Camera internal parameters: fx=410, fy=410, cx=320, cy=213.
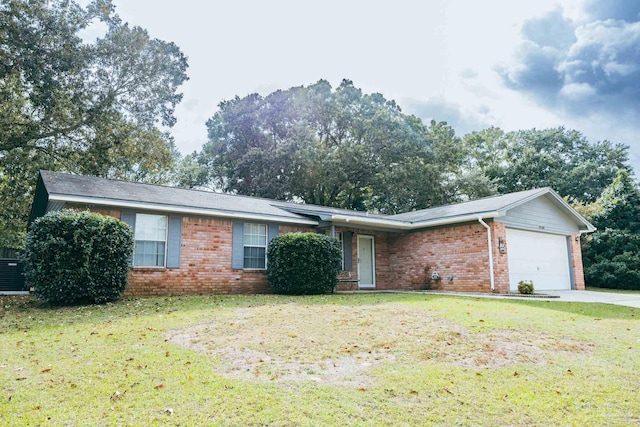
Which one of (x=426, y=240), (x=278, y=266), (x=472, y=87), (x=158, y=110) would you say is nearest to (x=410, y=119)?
(x=472, y=87)

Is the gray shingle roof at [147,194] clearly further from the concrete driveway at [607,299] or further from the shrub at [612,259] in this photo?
the shrub at [612,259]

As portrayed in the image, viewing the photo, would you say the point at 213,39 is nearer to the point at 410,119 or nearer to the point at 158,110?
the point at 158,110

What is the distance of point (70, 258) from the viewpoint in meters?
8.54

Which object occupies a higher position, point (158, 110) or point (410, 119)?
point (410, 119)

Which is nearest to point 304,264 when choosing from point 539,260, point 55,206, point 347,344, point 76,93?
point 347,344

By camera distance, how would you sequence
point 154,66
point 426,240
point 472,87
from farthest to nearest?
point 472,87, point 154,66, point 426,240

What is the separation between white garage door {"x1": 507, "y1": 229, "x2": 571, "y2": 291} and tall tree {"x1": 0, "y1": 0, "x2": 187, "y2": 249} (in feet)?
45.3

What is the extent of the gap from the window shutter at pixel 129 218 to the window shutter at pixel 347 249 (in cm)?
689

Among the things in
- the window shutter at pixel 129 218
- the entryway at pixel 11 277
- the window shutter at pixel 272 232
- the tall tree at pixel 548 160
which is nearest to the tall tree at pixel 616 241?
the tall tree at pixel 548 160

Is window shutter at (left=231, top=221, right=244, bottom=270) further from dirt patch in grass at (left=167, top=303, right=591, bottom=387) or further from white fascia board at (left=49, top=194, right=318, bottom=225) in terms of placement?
dirt patch in grass at (left=167, top=303, right=591, bottom=387)

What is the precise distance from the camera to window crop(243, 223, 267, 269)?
12.8 m

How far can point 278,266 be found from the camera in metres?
12.0

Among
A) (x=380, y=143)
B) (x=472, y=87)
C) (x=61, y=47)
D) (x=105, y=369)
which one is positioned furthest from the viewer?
(x=380, y=143)

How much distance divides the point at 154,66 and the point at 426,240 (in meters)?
12.4
